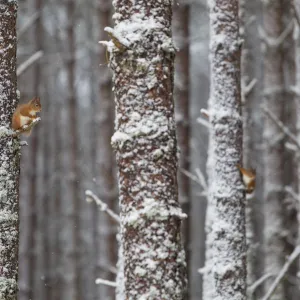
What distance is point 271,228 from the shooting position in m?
8.51

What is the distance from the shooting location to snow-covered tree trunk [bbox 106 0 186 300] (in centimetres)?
276

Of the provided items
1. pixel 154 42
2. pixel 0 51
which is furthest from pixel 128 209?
pixel 0 51

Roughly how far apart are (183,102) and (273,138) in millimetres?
1612

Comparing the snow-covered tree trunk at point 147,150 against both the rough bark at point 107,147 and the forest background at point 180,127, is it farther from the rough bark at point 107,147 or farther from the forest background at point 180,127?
the rough bark at point 107,147

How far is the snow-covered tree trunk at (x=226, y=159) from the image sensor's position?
405cm

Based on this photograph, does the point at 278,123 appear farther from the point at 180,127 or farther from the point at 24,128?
the point at 24,128

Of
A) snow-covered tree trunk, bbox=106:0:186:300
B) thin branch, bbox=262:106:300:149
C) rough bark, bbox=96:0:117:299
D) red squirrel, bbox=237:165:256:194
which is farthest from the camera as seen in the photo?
rough bark, bbox=96:0:117:299

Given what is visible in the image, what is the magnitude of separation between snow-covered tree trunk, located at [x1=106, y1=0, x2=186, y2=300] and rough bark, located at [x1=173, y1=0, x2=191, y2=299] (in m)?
4.88

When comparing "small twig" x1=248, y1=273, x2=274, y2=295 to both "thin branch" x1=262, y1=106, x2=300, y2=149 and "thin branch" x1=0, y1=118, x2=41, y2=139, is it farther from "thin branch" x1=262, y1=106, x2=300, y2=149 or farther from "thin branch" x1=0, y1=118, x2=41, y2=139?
"thin branch" x1=0, y1=118, x2=41, y2=139

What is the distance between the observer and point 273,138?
870 centimetres

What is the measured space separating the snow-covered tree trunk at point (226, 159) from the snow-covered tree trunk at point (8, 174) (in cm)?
148

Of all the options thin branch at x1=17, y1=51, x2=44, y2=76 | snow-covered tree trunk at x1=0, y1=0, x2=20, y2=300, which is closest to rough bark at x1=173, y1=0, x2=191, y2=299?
thin branch at x1=17, y1=51, x2=44, y2=76

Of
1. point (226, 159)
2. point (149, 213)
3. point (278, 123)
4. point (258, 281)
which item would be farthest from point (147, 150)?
point (278, 123)

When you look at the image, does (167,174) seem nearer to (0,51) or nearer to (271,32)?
(0,51)
